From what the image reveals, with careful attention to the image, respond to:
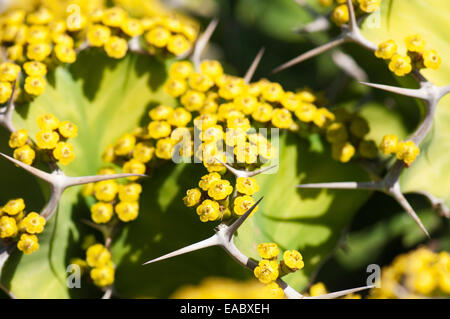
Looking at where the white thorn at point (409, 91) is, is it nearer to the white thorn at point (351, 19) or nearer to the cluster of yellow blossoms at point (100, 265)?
the white thorn at point (351, 19)

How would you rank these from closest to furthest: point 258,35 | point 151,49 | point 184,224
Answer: point 184,224, point 151,49, point 258,35

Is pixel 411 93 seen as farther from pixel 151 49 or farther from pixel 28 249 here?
pixel 28 249

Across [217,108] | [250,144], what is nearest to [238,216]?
[250,144]

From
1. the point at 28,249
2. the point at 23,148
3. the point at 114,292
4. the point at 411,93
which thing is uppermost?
the point at 411,93

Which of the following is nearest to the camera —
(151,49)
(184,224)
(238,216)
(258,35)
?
(238,216)

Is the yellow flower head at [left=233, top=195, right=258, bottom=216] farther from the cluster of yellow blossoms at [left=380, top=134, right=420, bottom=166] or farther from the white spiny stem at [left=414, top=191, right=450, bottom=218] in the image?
the white spiny stem at [left=414, top=191, right=450, bottom=218]

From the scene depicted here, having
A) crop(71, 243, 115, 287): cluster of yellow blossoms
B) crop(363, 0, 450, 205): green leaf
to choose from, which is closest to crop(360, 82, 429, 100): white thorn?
crop(363, 0, 450, 205): green leaf

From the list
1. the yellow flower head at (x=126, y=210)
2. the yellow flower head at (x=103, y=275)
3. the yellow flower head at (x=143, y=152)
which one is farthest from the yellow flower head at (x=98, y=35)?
the yellow flower head at (x=103, y=275)
